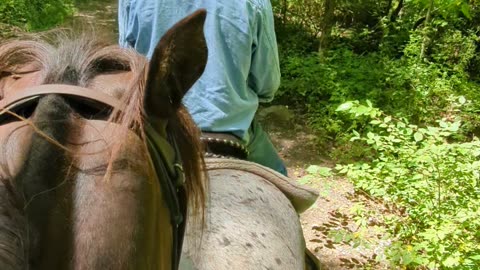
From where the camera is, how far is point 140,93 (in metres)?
0.88

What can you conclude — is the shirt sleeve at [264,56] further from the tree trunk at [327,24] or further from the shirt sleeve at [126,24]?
the tree trunk at [327,24]

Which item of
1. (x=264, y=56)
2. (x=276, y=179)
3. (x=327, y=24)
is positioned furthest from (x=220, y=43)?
(x=327, y=24)

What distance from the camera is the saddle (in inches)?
67.9

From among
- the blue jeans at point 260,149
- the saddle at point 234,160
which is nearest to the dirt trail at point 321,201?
the blue jeans at point 260,149

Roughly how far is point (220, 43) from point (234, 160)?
346 millimetres

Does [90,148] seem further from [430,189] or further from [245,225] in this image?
[430,189]

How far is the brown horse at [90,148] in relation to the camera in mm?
740

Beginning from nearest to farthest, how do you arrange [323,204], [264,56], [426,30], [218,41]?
[218,41], [264,56], [323,204], [426,30]

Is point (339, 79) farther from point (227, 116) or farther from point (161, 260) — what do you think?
point (161, 260)

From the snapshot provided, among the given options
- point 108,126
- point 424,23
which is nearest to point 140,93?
point 108,126

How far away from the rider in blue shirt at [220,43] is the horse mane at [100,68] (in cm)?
64

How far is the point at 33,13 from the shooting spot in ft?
18.0

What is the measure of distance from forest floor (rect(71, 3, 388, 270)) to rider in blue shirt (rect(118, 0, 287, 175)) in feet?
5.52

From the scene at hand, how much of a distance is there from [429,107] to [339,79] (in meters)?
1.00
